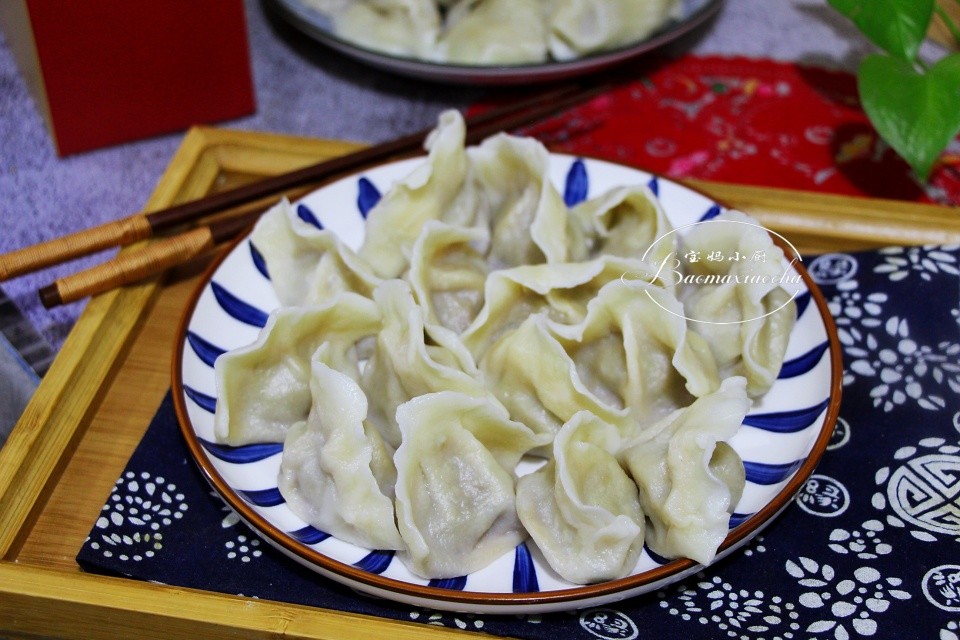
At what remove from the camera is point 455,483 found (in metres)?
1.37

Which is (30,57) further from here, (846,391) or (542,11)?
(846,391)

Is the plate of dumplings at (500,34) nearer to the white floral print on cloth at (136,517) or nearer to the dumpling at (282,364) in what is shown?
the dumpling at (282,364)

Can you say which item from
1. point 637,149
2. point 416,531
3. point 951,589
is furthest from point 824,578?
point 637,149

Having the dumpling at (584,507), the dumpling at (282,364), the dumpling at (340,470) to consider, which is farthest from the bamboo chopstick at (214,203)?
the dumpling at (584,507)

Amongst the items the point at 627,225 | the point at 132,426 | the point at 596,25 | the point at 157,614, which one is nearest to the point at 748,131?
the point at 596,25

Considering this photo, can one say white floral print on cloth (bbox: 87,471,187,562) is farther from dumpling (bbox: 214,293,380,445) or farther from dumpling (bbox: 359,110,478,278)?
dumpling (bbox: 359,110,478,278)

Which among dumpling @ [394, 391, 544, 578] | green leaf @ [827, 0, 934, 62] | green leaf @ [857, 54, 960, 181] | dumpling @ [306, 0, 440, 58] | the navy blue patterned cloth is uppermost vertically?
green leaf @ [827, 0, 934, 62]

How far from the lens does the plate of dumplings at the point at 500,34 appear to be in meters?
2.16

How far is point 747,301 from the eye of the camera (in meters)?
1.51

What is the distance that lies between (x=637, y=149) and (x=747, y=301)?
0.84 m

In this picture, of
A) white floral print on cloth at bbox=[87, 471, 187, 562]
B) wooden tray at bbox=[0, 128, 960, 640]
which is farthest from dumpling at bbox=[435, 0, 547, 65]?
white floral print on cloth at bbox=[87, 471, 187, 562]

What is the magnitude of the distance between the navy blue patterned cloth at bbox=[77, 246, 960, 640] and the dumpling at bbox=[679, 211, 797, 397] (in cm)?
17

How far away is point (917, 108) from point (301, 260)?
118 cm

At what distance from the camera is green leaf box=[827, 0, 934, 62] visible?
6.10 feet
